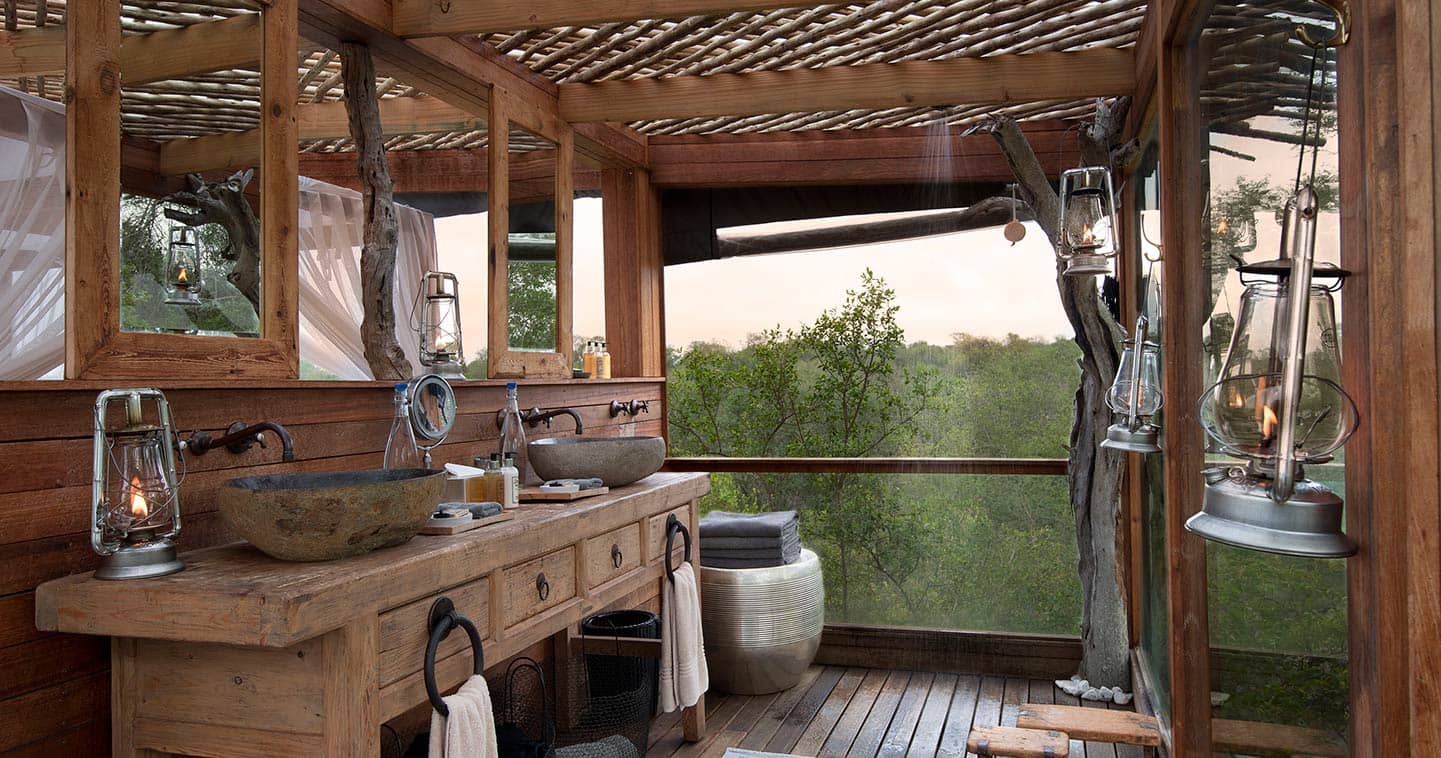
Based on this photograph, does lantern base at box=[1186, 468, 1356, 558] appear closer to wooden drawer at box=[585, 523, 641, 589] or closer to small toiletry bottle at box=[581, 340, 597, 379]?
wooden drawer at box=[585, 523, 641, 589]

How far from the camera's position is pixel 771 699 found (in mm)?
3873

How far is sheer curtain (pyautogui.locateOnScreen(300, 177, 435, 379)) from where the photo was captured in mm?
2535

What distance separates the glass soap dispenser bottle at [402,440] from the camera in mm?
2285

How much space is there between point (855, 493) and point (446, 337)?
2.16 metres

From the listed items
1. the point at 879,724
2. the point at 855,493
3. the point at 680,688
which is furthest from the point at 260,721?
the point at 855,493

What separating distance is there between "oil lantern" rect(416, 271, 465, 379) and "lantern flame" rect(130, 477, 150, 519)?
117cm

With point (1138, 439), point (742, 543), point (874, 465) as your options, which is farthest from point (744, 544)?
point (1138, 439)

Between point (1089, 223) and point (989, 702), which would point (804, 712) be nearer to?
point (989, 702)

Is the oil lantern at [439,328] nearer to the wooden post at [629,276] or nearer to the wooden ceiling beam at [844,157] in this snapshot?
the wooden post at [629,276]

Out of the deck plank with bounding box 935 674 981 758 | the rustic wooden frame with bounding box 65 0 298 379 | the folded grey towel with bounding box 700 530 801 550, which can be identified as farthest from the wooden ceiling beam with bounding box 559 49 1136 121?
the deck plank with bounding box 935 674 981 758

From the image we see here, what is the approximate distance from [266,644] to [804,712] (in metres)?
2.59

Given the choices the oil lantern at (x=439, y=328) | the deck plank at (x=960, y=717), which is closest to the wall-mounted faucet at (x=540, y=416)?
the oil lantern at (x=439, y=328)

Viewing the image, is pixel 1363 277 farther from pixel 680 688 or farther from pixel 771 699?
pixel 771 699

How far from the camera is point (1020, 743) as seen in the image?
273cm
